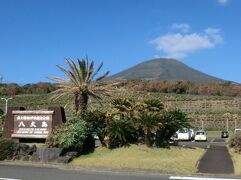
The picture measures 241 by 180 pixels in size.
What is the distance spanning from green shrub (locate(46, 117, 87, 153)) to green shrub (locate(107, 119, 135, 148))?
3.82 ft

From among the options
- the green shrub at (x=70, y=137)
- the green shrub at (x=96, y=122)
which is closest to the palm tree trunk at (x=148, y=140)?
the green shrub at (x=96, y=122)

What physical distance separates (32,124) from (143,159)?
6582 mm

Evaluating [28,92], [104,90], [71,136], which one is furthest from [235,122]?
[71,136]

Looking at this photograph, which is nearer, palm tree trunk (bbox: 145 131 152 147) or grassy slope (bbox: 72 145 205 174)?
grassy slope (bbox: 72 145 205 174)

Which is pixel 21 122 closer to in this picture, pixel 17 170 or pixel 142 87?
pixel 17 170

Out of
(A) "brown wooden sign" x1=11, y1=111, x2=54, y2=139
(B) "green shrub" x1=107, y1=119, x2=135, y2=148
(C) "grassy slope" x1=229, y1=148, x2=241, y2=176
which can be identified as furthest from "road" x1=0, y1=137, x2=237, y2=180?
(A) "brown wooden sign" x1=11, y1=111, x2=54, y2=139

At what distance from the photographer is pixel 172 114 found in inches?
854

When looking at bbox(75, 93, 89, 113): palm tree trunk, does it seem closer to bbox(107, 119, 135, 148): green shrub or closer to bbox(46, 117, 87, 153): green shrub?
bbox(46, 117, 87, 153): green shrub

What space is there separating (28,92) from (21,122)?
8705cm

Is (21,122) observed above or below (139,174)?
above

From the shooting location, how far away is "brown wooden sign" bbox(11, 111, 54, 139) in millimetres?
21547

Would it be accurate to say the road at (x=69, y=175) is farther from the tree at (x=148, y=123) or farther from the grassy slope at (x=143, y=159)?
the tree at (x=148, y=123)

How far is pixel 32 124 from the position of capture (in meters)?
22.0

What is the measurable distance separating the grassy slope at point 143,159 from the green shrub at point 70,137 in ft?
1.96
